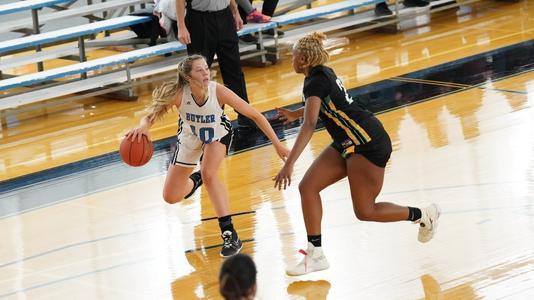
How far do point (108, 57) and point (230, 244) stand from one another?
5.33 meters

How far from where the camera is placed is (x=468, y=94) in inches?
413

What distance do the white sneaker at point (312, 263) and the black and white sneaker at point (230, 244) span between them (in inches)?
23.8

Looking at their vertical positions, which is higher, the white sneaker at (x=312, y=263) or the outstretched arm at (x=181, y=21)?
the outstretched arm at (x=181, y=21)

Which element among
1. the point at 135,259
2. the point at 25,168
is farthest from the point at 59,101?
the point at 135,259

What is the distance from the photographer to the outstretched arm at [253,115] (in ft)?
21.9

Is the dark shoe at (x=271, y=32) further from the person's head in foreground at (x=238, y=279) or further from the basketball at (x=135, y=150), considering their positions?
the person's head in foreground at (x=238, y=279)

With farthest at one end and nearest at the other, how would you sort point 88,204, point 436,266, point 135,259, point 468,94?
point 468,94 < point 88,204 < point 135,259 < point 436,266

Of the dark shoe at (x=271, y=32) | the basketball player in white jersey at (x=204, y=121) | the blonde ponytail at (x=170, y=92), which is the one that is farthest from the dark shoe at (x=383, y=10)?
the blonde ponytail at (x=170, y=92)

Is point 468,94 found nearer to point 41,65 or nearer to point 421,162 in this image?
point 421,162

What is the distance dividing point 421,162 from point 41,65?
5817mm

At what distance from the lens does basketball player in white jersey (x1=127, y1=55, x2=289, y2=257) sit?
6875 millimetres

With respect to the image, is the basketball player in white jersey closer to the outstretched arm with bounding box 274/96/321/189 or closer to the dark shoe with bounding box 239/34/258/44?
the outstretched arm with bounding box 274/96/321/189

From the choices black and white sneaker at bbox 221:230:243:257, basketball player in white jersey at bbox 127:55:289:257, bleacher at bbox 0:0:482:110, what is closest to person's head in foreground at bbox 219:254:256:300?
basketball player in white jersey at bbox 127:55:289:257

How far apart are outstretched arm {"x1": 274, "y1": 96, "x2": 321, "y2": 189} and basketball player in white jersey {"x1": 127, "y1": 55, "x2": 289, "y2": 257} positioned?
608mm
